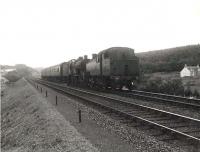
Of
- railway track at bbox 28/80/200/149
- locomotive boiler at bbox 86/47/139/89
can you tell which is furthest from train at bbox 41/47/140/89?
railway track at bbox 28/80/200/149

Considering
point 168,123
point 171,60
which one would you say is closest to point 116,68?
point 168,123

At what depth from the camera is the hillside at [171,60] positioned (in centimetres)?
5683

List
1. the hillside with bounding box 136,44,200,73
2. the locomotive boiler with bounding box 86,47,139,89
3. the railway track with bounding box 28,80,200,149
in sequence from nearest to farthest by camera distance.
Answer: the railway track with bounding box 28,80,200,149, the locomotive boiler with bounding box 86,47,139,89, the hillside with bounding box 136,44,200,73

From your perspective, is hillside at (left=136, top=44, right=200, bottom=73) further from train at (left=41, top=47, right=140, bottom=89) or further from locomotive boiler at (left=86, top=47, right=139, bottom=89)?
locomotive boiler at (left=86, top=47, right=139, bottom=89)

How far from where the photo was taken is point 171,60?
65.8 metres

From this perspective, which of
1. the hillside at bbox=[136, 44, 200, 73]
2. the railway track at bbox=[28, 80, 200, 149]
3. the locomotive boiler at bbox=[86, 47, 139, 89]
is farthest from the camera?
the hillside at bbox=[136, 44, 200, 73]

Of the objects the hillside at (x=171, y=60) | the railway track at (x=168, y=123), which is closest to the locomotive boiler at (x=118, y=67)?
the railway track at (x=168, y=123)

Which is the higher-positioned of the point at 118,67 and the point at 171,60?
the point at 171,60

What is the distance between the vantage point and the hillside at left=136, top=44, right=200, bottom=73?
5683 centimetres

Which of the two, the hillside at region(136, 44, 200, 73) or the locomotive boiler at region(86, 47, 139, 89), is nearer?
the locomotive boiler at region(86, 47, 139, 89)

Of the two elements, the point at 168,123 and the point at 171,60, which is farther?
the point at 171,60

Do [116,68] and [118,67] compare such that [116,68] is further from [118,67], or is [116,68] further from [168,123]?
[168,123]

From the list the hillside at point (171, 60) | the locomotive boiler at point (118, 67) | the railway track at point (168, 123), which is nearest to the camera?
the railway track at point (168, 123)

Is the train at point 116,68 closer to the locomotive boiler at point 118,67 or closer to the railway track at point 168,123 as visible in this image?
the locomotive boiler at point 118,67
